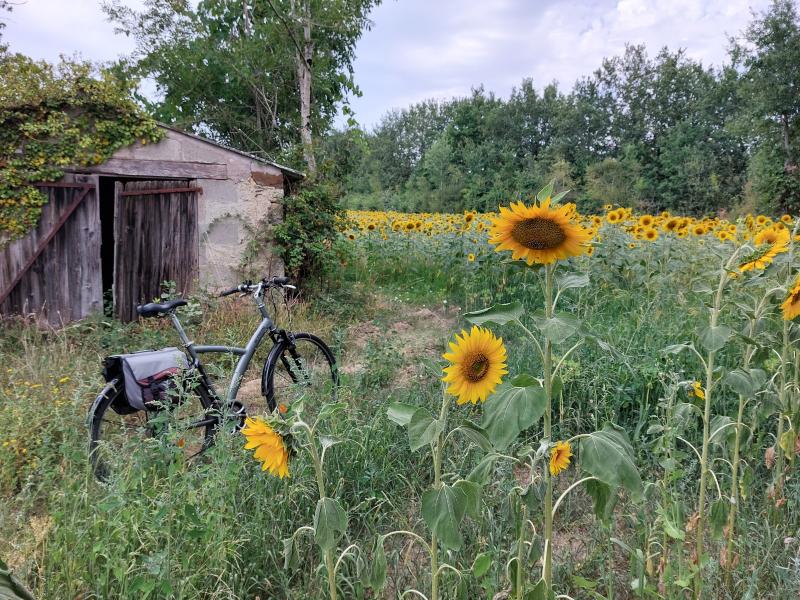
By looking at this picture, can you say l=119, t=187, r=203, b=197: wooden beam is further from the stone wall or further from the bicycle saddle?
the bicycle saddle

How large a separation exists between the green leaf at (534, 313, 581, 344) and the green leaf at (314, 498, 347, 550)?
631 millimetres

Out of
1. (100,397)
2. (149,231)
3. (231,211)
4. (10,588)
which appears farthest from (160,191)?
(10,588)

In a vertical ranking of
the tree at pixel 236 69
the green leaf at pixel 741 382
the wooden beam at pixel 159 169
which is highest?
the tree at pixel 236 69

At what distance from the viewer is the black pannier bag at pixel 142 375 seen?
283 centimetres

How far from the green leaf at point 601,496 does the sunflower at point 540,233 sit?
0.56m

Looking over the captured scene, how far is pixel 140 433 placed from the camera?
266 cm

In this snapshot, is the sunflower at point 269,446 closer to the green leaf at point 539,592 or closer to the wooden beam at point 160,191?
the green leaf at point 539,592

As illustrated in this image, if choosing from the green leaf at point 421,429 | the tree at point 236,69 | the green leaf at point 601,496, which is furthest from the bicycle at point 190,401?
the tree at point 236,69

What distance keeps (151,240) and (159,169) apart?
84 cm

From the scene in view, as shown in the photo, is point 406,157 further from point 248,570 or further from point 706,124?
point 248,570

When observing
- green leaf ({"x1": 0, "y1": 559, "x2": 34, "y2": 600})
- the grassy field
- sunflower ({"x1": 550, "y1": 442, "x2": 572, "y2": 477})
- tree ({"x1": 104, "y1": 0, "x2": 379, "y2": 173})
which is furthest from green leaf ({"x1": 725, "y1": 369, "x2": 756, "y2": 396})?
tree ({"x1": 104, "y1": 0, "x2": 379, "y2": 173})

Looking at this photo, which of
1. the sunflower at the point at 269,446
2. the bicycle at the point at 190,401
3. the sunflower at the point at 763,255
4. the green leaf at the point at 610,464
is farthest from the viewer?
the bicycle at the point at 190,401

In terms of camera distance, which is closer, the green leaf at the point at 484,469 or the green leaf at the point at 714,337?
the green leaf at the point at 484,469

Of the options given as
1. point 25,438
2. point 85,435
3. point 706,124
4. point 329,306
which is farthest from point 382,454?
point 706,124
